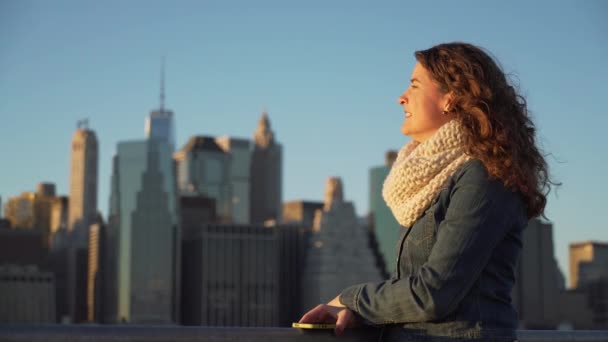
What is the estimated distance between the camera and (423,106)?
20.5ft

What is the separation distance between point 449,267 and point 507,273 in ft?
1.32

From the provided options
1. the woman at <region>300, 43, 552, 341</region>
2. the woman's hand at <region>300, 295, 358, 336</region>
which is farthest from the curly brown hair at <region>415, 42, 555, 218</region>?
the woman's hand at <region>300, 295, 358, 336</region>

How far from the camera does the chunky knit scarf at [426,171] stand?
588 centimetres

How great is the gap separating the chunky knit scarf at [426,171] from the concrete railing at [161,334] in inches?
27.7

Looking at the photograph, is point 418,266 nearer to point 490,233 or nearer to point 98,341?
point 490,233

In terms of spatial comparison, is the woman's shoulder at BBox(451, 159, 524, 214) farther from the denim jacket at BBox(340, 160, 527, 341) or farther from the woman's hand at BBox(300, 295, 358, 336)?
the woman's hand at BBox(300, 295, 358, 336)

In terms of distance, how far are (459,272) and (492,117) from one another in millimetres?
919

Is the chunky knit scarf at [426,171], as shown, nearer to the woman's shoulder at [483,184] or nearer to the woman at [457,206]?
the woman at [457,206]

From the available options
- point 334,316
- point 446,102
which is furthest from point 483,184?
point 334,316

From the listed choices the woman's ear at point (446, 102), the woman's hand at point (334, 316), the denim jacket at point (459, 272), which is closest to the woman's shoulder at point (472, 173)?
the denim jacket at point (459, 272)

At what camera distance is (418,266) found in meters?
5.80

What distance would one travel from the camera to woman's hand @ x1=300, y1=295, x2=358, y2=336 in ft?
19.0

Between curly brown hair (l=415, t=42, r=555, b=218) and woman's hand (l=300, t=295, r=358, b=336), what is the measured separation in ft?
3.46

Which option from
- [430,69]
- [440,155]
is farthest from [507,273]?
[430,69]
